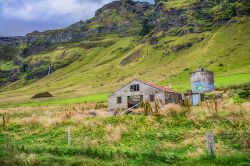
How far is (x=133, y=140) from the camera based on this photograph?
23203 mm

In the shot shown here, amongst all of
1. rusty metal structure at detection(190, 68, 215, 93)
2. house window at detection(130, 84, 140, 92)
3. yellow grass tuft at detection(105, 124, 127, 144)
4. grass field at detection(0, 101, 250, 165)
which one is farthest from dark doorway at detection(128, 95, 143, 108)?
yellow grass tuft at detection(105, 124, 127, 144)

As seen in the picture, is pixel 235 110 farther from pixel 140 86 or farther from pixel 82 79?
pixel 82 79

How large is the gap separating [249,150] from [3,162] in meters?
11.3

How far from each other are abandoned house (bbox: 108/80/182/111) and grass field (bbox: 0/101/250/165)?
4209 centimetres

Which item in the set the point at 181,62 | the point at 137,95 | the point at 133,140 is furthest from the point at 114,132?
the point at 181,62

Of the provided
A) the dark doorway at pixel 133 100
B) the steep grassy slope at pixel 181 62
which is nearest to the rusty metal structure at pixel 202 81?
the dark doorway at pixel 133 100

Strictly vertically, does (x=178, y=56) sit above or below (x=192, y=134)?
above

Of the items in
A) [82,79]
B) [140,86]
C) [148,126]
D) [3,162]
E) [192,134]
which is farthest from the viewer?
[82,79]

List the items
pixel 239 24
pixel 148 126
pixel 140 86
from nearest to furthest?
pixel 148 126, pixel 140 86, pixel 239 24

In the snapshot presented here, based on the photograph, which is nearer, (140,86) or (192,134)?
(192,134)

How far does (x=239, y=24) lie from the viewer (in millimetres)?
183125

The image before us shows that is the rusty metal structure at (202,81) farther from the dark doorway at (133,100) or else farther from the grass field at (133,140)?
the grass field at (133,140)

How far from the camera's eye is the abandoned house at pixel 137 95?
2842 inches

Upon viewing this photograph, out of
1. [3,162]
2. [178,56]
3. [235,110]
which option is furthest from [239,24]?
[3,162]
